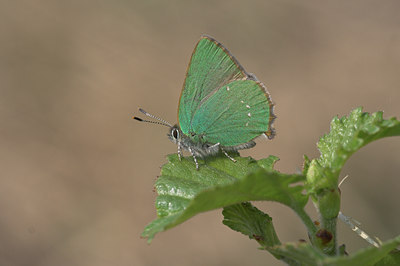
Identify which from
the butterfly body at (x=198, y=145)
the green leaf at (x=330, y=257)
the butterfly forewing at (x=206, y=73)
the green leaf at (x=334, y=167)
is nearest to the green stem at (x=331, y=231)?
the green leaf at (x=334, y=167)

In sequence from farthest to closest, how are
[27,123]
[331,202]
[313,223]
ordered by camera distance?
1. [27,123]
2. [313,223]
3. [331,202]

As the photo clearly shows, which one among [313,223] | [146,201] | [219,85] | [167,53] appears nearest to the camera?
[313,223]

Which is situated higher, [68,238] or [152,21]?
[152,21]

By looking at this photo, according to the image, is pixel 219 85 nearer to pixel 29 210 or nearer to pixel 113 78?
pixel 29 210

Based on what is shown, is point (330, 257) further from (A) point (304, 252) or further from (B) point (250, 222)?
(B) point (250, 222)

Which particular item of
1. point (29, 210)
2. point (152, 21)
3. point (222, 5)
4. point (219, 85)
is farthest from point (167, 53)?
point (219, 85)

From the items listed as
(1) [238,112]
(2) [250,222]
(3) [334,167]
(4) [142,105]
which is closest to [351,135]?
(3) [334,167]
